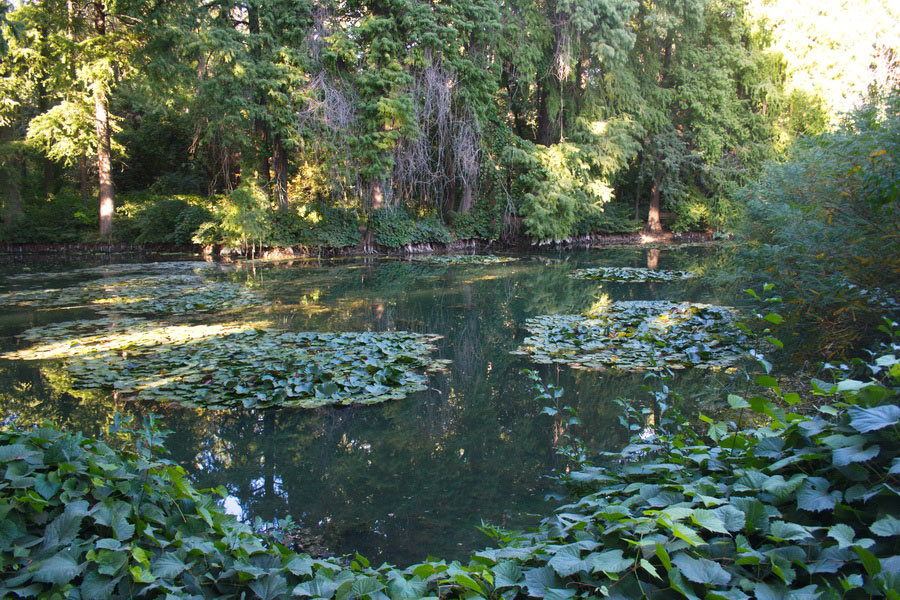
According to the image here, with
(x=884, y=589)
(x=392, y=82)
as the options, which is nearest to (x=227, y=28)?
(x=392, y=82)

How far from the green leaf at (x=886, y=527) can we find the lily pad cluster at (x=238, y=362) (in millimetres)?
4584

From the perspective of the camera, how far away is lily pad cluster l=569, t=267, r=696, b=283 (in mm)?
13750

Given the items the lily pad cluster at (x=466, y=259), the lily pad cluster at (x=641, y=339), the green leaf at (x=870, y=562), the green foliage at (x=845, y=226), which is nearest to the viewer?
the green leaf at (x=870, y=562)

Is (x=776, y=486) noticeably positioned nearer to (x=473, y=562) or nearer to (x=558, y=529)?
(x=558, y=529)

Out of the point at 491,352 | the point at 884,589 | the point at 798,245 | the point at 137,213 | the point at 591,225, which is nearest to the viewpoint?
the point at 884,589

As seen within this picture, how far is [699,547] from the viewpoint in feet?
5.91

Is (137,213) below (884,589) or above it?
above

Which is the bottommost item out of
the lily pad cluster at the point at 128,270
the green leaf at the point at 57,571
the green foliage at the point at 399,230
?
the green leaf at the point at 57,571

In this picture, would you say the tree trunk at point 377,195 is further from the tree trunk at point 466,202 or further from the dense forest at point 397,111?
the tree trunk at point 466,202

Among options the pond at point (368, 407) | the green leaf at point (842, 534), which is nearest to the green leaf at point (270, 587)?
the pond at point (368, 407)

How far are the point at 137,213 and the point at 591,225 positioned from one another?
17.3 metres

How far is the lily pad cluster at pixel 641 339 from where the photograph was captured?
22.4 ft

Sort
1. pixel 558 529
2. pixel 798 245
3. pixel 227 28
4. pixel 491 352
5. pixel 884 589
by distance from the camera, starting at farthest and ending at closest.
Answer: pixel 227 28 < pixel 491 352 < pixel 798 245 < pixel 558 529 < pixel 884 589

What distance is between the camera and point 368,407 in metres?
5.73
